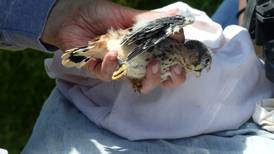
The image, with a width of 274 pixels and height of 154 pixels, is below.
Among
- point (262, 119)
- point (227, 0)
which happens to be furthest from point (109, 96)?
point (227, 0)

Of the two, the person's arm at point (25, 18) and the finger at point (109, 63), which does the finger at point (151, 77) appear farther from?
the person's arm at point (25, 18)

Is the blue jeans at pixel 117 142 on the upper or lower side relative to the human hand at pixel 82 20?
lower

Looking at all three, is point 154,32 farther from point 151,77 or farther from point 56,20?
point 56,20

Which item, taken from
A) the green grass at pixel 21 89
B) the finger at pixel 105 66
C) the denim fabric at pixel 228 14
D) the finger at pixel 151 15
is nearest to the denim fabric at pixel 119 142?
the finger at pixel 105 66

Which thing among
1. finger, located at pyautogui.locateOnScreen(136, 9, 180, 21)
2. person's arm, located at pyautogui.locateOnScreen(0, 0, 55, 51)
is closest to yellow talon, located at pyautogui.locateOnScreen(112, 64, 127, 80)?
finger, located at pyautogui.locateOnScreen(136, 9, 180, 21)

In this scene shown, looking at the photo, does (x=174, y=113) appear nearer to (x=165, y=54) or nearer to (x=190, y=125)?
(x=190, y=125)

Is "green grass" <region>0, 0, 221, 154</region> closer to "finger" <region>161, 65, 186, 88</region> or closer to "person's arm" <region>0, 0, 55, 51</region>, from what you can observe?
"person's arm" <region>0, 0, 55, 51</region>
